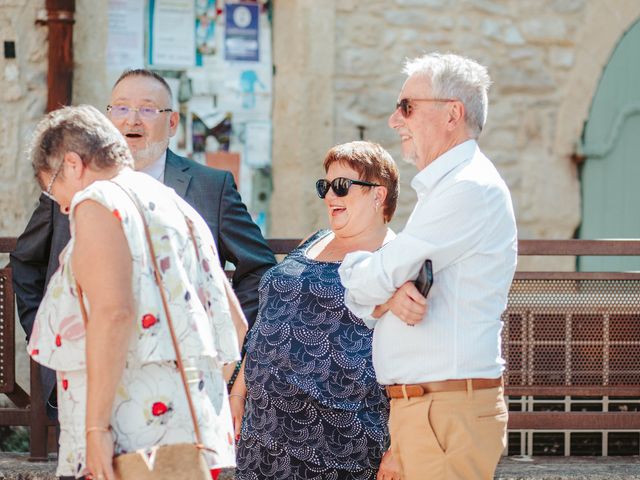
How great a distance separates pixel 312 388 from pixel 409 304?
94 cm

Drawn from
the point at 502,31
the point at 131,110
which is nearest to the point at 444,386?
the point at 131,110

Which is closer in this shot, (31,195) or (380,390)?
(380,390)

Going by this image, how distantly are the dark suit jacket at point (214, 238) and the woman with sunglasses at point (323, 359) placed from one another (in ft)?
0.92

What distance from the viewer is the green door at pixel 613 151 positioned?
7.85 metres

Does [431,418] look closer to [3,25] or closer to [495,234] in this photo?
[495,234]

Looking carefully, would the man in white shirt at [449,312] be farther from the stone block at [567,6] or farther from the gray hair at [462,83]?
the stone block at [567,6]

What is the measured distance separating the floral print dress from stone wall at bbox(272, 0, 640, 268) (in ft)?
14.3

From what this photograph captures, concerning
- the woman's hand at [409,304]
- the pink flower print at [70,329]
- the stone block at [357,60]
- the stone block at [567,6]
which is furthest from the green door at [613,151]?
the pink flower print at [70,329]

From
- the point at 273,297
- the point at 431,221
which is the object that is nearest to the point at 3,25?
the point at 273,297

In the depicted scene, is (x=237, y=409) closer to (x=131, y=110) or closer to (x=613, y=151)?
(x=131, y=110)

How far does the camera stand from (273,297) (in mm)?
4285

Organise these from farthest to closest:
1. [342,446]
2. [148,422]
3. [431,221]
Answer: [342,446] < [431,221] < [148,422]

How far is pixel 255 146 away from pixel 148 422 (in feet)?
15.3

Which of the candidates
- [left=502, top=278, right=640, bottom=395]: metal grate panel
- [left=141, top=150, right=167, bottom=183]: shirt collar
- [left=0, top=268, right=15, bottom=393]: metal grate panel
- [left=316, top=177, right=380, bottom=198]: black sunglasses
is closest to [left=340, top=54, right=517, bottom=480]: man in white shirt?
[left=316, top=177, right=380, bottom=198]: black sunglasses
